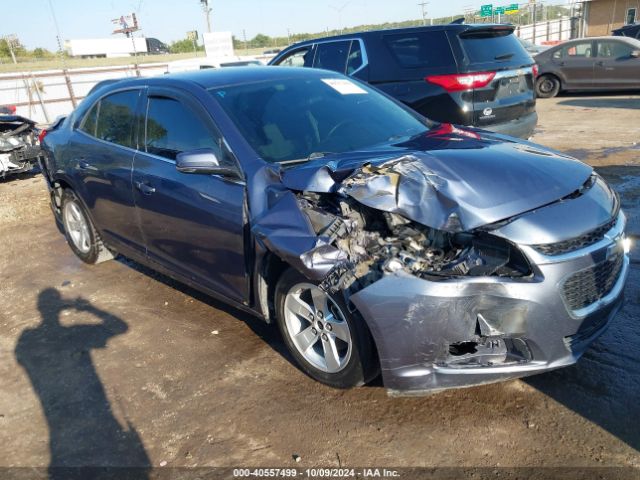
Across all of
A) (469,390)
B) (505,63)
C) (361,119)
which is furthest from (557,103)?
(469,390)

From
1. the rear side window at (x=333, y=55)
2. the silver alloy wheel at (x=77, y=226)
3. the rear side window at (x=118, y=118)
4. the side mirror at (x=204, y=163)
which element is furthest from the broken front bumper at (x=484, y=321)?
the rear side window at (x=333, y=55)

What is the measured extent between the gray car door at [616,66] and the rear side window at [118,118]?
42.7ft

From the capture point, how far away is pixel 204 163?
3445 millimetres

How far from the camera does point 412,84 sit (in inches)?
265

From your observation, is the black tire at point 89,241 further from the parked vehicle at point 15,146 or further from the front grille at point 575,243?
the parked vehicle at point 15,146

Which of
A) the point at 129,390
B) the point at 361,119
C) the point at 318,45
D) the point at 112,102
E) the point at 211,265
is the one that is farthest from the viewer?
the point at 318,45

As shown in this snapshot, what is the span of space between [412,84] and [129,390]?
191 inches

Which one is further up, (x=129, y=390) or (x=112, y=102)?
(x=112, y=102)

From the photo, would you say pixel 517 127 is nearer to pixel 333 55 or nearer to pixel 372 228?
pixel 333 55

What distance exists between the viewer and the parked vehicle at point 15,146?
974 cm

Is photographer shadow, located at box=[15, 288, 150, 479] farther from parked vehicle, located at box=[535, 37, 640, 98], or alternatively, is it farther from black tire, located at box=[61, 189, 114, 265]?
parked vehicle, located at box=[535, 37, 640, 98]

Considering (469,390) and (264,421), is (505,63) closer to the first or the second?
(469,390)

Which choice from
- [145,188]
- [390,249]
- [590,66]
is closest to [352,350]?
[390,249]

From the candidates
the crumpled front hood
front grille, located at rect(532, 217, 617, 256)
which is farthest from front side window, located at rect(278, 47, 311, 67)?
front grille, located at rect(532, 217, 617, 256)
